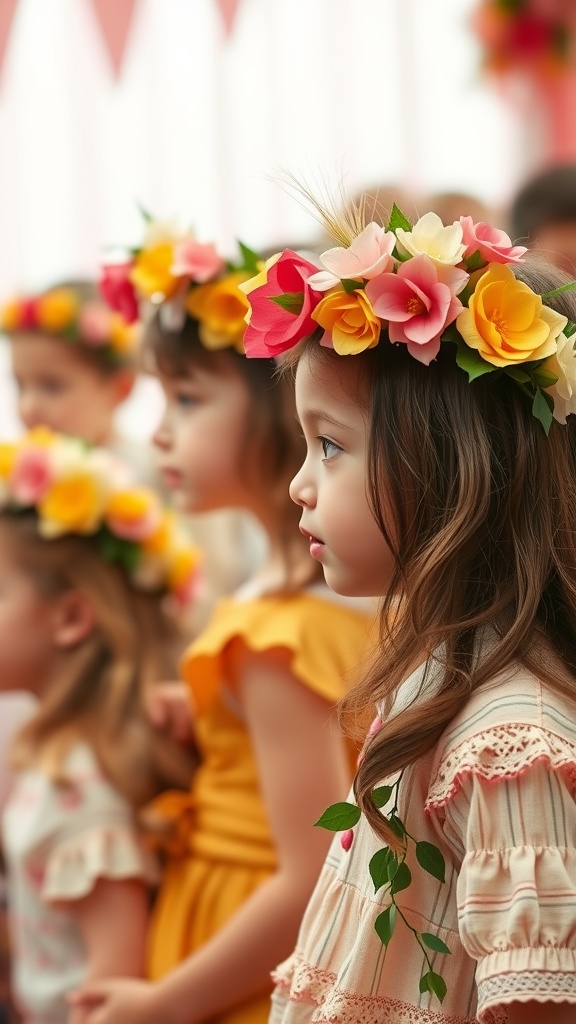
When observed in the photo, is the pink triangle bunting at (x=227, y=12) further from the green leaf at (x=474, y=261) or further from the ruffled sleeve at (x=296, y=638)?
the green leaf at (x=474, y=261)

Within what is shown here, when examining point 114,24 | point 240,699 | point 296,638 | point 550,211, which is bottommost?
point 240,699

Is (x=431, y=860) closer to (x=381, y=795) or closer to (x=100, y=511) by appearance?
(x=381, y=795)

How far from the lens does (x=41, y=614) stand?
1.77m

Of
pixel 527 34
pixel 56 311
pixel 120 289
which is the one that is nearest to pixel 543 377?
pixel 120 289

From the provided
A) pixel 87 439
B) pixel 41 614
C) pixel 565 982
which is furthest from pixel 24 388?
pixel 565 982

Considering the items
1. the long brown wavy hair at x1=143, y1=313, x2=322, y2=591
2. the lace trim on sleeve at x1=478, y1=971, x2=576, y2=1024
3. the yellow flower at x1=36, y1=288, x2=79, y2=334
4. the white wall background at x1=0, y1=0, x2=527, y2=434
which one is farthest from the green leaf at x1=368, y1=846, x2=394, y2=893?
the white wall background at x1=0, y1=0, x2=527, y2=434

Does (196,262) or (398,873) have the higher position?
(196,262)

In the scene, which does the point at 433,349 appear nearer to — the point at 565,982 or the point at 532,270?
the point at 532,270

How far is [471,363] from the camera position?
0.90m

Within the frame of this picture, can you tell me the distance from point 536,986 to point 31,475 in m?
1.19

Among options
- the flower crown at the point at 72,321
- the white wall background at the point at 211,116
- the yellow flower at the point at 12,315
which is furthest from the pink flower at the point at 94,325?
the white wall background at the point at 211,116

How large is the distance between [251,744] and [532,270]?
2.37 feet

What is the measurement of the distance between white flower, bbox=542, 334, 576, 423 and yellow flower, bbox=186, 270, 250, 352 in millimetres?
595

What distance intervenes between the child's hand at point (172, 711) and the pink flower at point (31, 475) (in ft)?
1.04
